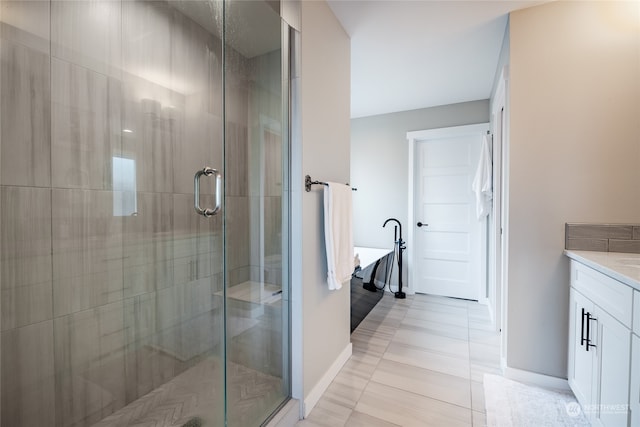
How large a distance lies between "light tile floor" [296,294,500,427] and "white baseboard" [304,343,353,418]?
0.09 feet

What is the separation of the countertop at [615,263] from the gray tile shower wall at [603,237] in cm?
5

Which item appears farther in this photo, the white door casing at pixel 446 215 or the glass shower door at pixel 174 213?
the white door casing at pixel 446 215

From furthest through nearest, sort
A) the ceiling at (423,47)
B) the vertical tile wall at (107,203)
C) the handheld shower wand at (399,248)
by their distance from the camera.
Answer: the handheld shower wand at (399,248) < the ceiling at (423,47) < the vertical tile wall at (107,203)

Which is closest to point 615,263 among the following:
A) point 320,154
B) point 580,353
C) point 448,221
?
point 580,353

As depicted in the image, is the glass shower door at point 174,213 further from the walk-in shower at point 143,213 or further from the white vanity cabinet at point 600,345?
the white vanity cabinet at point 600,345

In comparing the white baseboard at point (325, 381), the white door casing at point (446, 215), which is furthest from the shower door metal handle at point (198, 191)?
the white door casing at point (446, 215)

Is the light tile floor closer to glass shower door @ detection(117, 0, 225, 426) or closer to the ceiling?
glass shower door @ detection(117, 0, 225, 426)

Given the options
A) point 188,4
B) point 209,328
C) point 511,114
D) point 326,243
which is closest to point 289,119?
point 326,243

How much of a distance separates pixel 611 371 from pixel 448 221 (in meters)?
2.58

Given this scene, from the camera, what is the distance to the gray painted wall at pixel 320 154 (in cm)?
168

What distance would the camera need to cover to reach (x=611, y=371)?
1.29m

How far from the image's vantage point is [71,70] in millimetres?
1265

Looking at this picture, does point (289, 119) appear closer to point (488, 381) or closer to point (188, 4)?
point (188, 4)

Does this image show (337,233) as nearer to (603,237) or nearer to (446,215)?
(603,237)
